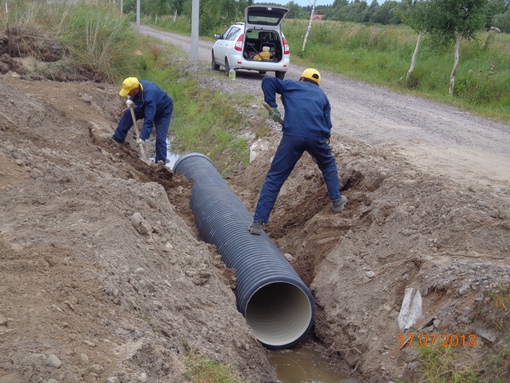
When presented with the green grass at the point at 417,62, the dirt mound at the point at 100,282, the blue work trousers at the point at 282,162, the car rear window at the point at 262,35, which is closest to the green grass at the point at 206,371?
the dirt mound at the point at 100,282

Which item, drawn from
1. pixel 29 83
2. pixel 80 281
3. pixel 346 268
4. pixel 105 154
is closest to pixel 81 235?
pixel 80 281

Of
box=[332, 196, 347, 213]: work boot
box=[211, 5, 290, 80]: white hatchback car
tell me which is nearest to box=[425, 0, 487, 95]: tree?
box=[211, 5, 290, 80]: white hatchback car

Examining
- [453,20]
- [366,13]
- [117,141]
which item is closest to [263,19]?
[453,20]

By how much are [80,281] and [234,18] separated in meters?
30.7

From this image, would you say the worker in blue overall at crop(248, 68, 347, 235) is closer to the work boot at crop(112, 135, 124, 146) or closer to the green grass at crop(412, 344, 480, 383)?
the green grass at crop(412, 344, 480, 383)

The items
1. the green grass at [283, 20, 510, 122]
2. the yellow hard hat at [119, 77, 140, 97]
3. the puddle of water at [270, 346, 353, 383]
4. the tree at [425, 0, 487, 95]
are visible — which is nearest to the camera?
the puddle of water at [270, 346, 353, 383]

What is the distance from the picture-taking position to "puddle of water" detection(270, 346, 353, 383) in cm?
472

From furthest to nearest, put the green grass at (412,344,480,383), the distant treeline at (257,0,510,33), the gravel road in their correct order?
1. the distant treeline at (257,0,510,33)
2. the gravel road
3. the green grass at (412,344,480,383)

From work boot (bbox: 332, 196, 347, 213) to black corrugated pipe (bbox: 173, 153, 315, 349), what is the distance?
3.35 feet

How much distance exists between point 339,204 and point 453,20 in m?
9.39

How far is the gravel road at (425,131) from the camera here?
7038 mm

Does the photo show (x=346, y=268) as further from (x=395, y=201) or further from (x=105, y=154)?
(x=105, y=154)

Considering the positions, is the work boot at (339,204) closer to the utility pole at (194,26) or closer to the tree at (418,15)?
the tree at (418,15)
